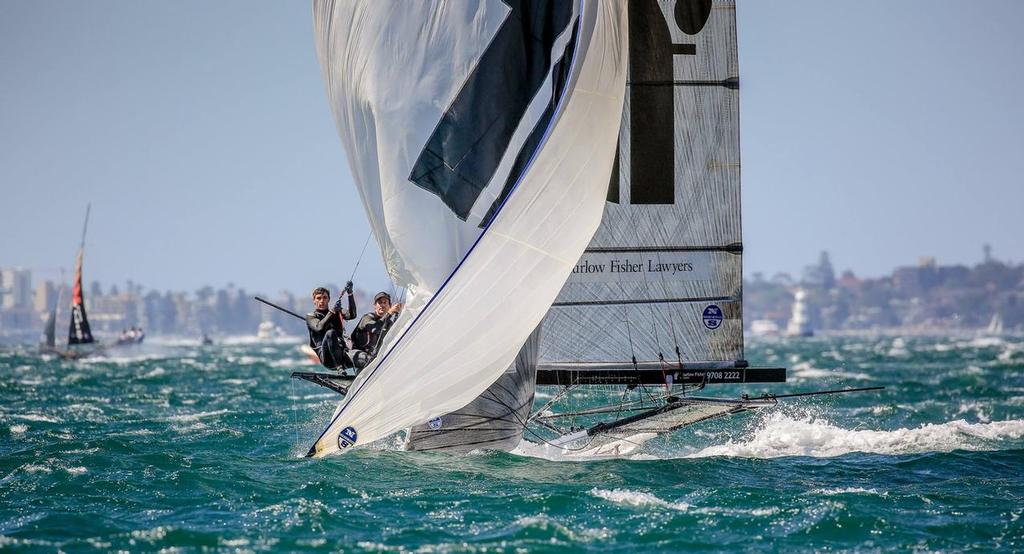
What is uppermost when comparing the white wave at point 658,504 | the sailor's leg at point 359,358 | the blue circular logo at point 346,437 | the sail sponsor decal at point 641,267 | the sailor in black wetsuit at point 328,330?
the sail sponsor decal at point 641,267

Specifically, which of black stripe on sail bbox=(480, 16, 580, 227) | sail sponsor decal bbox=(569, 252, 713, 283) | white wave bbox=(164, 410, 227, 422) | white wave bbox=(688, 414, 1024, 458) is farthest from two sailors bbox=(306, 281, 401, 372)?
white wave bbox=(164, 410, 227, 422)

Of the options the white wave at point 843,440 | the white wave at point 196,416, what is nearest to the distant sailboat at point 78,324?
the white wave at point 196,416

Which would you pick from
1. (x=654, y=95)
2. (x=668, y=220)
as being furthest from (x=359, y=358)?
(x=654, y=95)

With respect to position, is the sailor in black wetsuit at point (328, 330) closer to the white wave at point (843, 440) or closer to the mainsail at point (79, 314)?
the white wave at point (843, 440)

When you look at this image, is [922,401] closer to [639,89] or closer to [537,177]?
[639,89]

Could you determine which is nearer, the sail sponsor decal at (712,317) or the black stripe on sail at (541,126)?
the black stripe on sail at (541,126)

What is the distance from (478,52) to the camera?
578 inches

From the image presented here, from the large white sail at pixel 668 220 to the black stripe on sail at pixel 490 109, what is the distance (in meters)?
1.21

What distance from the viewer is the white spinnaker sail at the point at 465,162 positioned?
1324 centimetres

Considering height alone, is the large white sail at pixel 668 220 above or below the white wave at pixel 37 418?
above

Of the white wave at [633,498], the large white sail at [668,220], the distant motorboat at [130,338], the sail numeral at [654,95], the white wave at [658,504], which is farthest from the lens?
the distant motorboat at [130,338]

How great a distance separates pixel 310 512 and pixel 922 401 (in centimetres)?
2112

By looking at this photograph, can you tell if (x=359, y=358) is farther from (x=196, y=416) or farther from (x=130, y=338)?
(x=130, y=338)

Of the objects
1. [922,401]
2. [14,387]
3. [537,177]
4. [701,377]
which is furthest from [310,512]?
[14,387]
